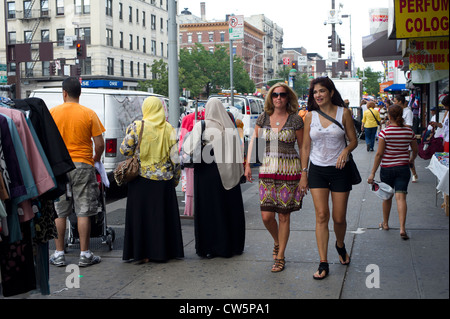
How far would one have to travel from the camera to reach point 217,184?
6.23 metres

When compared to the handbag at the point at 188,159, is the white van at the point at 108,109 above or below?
above

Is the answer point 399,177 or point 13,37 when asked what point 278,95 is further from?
point 13,37

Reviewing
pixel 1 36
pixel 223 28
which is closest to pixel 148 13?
pixel 1 36

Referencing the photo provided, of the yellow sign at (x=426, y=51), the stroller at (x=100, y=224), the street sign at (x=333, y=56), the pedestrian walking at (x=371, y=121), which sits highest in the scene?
the street sign at (x=333, y=56)

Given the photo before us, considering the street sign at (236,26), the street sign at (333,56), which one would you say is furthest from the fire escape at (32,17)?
the street sign at (236,26)

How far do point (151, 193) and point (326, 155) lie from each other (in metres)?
1.94

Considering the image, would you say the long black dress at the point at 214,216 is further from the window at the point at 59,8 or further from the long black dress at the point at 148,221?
the window at the point at 59,8

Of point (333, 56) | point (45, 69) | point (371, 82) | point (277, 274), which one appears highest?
point (371, 82)

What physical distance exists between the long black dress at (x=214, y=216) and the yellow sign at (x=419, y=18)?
2.81m

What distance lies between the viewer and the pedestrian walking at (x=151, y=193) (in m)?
5.99

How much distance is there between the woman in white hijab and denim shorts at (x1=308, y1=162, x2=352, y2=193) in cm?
112

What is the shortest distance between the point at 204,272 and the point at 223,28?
9845 cm

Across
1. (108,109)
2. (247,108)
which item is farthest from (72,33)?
(108,109)

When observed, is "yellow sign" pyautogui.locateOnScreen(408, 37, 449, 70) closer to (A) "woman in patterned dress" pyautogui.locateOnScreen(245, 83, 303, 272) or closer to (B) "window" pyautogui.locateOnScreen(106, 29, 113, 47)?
(A) "woman in patterned dress" pyautogui.locateOnScreen(245, 83, 303, 272)
